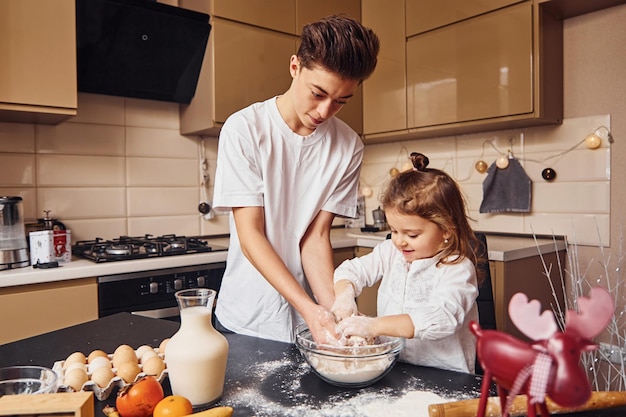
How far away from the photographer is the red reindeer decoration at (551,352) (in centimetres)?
43

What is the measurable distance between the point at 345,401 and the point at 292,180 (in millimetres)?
783

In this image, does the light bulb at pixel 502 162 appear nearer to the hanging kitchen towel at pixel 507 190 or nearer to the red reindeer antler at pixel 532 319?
the hanging kitchen towel at pixel 507 190

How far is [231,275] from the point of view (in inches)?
60.5

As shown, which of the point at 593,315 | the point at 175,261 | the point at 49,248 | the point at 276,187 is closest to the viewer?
the point at 593,315

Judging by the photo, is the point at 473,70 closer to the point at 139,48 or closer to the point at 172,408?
the point at 139,48

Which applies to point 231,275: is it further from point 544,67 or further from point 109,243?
point 544,67

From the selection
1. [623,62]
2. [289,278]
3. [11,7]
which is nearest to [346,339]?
[289,278]

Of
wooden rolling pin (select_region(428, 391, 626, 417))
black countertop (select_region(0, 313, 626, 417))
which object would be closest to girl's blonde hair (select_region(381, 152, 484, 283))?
black countertop (select_region(0, 313, 626, 417))

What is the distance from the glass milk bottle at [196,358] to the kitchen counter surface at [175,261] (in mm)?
1187

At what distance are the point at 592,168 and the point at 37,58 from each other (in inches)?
94.1

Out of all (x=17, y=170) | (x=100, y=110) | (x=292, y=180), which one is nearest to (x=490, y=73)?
(x=292, y=180)

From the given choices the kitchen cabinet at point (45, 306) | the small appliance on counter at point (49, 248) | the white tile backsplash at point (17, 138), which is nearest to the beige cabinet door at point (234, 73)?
the white tile backsplash at point (17, 138)

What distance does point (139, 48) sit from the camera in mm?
2361

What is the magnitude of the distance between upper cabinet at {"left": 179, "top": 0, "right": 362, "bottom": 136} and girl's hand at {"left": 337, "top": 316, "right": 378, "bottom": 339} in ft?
5.45
